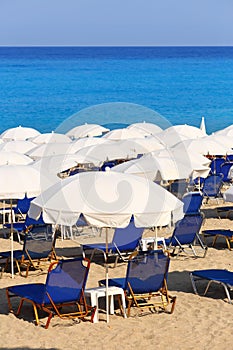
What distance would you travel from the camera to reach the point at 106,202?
6.94 metres

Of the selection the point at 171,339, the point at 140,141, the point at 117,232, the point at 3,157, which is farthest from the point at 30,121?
the point at 171,339

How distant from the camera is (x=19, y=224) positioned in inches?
413

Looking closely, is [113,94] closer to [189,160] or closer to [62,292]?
[189,160]

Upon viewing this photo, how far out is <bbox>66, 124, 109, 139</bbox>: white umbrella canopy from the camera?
63.0 feet

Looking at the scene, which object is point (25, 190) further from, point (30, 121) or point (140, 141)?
point (30, 121)

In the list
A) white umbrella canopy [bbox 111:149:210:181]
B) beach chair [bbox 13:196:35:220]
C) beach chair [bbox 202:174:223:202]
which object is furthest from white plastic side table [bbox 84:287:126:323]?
beach chair [bbox 202:174:223:202]

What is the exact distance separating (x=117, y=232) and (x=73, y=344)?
276 cm

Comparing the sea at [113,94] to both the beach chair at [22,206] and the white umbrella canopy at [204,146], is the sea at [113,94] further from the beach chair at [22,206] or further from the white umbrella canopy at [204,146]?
the beach chair at [22,206]

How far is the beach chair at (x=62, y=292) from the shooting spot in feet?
21.7

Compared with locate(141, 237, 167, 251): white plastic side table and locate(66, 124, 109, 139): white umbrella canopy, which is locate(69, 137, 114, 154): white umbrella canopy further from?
locate(141, 237, 167, 251): white plastic side table

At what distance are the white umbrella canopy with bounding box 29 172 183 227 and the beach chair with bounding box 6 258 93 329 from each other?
0.42 m

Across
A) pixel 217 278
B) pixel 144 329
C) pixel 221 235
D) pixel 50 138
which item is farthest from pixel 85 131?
pixel 144 329

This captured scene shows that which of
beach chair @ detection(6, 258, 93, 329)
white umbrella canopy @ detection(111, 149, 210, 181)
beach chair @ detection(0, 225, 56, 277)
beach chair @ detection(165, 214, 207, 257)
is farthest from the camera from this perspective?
white umbrella canopy @ detection(111, 149, 210, 181)

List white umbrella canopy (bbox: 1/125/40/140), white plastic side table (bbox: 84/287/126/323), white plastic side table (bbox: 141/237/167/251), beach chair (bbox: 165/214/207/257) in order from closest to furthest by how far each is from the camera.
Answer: white plastic side table (bbox: 84/287/126/323)
beach chair (bbox: 165/214/207/257)
white plastic side table (bbox: 141/237/167/251)
white umbrella canopy (bbox: 1/125/40/140)
